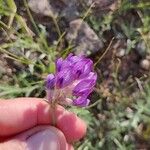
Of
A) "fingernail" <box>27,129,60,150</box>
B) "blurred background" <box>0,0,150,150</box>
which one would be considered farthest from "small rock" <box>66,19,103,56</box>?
"fingernail" <box>27,129,60,150</box>

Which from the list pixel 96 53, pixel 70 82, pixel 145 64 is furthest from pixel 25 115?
pixel 145 64

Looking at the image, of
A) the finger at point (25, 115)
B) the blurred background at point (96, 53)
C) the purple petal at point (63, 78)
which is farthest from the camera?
the blurred background at point (96, 53)

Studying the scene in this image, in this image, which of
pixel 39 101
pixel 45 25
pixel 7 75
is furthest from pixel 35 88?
pixel 39 101

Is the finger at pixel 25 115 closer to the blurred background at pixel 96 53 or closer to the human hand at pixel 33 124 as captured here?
the human hand at pixel 33 124

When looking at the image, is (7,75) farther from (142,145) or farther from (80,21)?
(142,145)

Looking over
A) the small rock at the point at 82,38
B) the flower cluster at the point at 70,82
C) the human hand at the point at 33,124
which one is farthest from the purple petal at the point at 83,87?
the small rock at the point at 82,38

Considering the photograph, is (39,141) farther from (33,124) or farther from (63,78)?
(63,78)

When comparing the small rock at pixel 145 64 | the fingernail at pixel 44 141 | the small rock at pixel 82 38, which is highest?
the small rock at pixel 82 38
